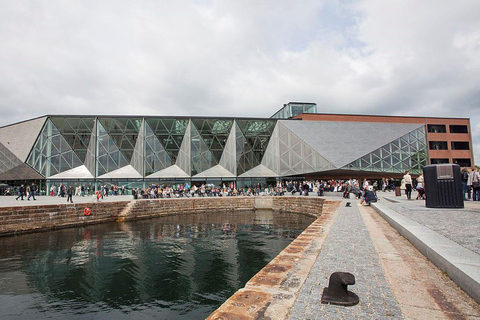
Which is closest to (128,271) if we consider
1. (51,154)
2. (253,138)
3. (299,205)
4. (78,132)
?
(299,205)

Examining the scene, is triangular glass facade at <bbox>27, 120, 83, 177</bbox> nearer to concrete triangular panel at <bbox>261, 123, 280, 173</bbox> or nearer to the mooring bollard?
concrete triangular panel at <bbox>261, 123, 280, 173</bbox>

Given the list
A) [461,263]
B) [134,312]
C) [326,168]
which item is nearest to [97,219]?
[134,312]

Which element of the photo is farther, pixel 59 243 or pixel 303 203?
pixel 303 203

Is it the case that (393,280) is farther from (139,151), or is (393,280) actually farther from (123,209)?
(139,151)

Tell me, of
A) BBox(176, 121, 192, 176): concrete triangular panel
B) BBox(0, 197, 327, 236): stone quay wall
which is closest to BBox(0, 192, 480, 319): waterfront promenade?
BBox(0, 197, 327, 236): stone quay wall

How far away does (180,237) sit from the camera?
13.1m

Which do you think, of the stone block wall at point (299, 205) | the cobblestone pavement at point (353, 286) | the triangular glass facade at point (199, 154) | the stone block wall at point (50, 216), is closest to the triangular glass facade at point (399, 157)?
the stone block wall at point (299, 205)

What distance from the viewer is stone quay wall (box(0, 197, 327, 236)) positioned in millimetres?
14723

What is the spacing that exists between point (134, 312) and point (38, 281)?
3.58 m

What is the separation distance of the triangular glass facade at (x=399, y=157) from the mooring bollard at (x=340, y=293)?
96.9 feet

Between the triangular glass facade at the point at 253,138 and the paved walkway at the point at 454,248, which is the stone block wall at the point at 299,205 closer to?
the triangular glass facade at the point at 253,138

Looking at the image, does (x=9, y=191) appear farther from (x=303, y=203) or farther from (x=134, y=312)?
(x=134, y=312)

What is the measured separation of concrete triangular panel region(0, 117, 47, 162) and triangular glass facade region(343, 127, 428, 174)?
3590 centimetres

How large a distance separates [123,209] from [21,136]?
81.7 feet
